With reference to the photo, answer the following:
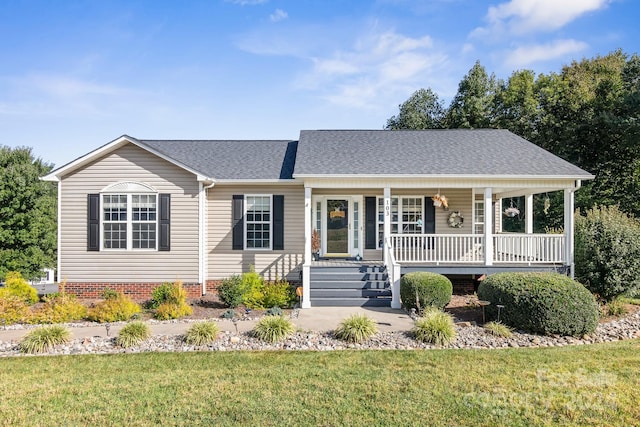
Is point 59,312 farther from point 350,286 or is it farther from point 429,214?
point 429,214

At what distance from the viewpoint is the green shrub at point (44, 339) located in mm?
6852

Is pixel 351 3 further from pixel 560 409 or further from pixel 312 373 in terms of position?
pixel 560 409

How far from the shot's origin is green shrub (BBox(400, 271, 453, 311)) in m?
9.34

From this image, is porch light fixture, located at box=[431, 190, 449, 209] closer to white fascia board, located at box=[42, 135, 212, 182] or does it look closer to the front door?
the front door

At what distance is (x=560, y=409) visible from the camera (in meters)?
4.54

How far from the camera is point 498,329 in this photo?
7566mm

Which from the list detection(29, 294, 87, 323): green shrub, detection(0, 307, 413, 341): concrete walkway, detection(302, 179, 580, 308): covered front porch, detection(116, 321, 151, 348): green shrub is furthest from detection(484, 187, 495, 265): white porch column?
detection(29, 294, 87, 323): green shrub

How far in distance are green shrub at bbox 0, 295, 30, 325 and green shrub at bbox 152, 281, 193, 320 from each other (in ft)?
9.65

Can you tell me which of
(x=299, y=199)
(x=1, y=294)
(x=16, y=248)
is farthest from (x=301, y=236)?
(x=16, y=248)

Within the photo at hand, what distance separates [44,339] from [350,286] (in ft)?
23.3

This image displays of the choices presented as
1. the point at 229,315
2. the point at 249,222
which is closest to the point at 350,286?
the point at 229,315

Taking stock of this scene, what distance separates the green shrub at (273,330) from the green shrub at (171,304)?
9.59 feet

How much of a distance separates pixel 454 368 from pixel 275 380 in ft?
8.96

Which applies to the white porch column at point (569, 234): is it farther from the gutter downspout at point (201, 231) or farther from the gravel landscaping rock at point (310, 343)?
the gutter downspout at point (201, 231)
